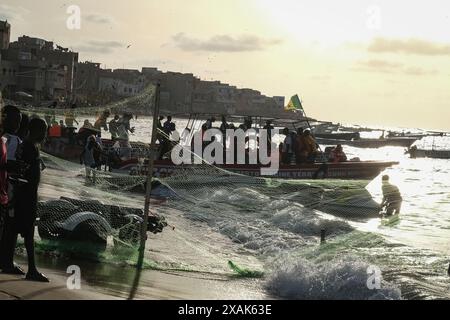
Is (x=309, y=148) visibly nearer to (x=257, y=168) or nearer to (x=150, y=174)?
(x=257, y=168)

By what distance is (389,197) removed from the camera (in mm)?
16016

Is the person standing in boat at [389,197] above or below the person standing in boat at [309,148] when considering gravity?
below

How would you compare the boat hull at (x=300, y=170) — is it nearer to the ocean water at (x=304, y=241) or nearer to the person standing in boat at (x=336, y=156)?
the person standing in boat at (x=336, y=156)

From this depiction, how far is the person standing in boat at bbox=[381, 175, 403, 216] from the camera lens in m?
15.8

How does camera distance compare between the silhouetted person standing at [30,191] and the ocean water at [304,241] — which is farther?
the ocean water at [304,241]

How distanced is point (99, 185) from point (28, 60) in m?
72.4

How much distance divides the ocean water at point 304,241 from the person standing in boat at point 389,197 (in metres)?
0.28

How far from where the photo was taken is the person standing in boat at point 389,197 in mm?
15843

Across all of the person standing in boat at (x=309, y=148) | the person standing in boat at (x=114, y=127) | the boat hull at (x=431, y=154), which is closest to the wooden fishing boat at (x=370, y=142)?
Answer: the boat hull at (x=431, y=154)

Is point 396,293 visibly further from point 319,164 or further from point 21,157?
point 319,164

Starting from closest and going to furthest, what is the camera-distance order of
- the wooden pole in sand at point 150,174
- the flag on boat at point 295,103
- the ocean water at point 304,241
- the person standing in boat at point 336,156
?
the wooden pole in sand at point 150,174, the ocean water at point 304,241, the person standing in boat at point 336,156, the flag on boat at point 295,103

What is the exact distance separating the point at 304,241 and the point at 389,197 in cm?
466

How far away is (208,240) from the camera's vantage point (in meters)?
11.6

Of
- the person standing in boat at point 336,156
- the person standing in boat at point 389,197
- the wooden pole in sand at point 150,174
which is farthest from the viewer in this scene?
the person standing in boat at point 336,156
